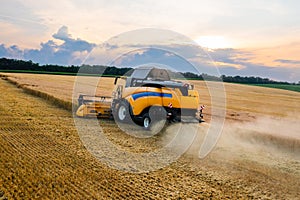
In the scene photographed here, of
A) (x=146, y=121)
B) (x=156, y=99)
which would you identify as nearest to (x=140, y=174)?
(x=156, y=99)

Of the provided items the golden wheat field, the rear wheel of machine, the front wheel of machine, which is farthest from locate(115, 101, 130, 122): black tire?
the golden wheat field

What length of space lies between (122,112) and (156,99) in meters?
1.99

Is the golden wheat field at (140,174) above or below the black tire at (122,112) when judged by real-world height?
below

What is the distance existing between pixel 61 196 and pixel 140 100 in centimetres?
591

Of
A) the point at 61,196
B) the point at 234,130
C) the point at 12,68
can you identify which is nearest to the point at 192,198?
the point at 61,196

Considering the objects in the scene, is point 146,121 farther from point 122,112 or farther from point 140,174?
point 140,174

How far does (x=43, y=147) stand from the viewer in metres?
8.23

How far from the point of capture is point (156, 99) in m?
10.6

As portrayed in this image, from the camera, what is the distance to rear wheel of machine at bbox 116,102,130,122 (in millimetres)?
11648

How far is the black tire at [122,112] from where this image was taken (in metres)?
11.6

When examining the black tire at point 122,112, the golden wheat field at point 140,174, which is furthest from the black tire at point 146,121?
the black tire at point 122,112

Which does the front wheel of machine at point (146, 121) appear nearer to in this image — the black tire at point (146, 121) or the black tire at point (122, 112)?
the black tire at point (146, 121)

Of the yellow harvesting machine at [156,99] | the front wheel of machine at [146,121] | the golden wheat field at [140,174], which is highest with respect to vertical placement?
the yellow harvesting machine at [156,99]

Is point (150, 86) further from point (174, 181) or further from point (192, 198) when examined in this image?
point (192, 198)
